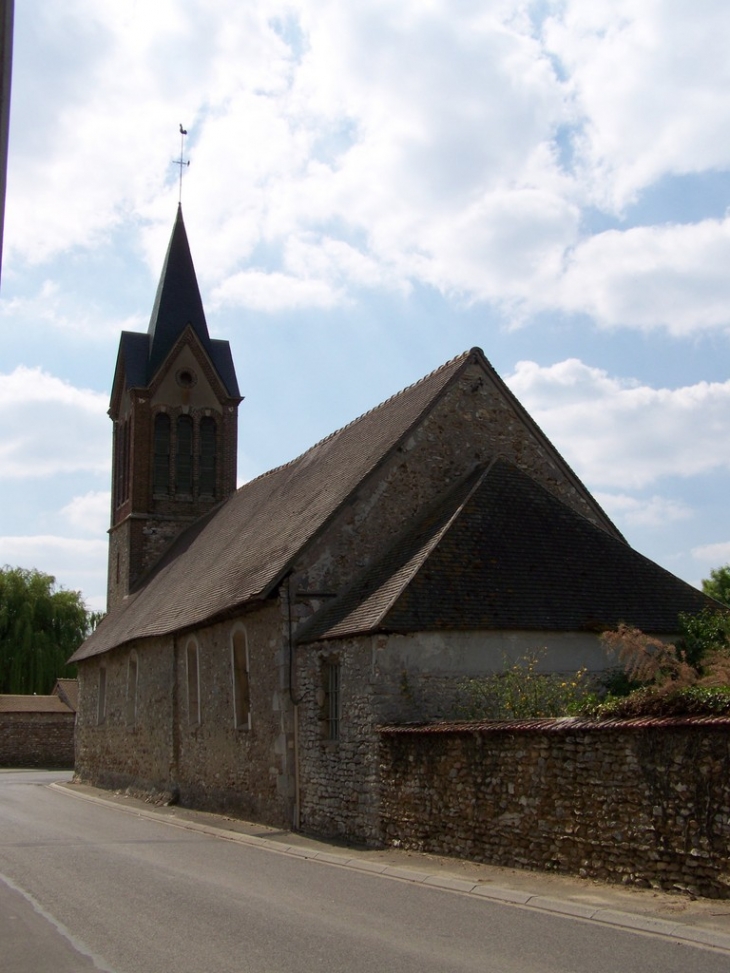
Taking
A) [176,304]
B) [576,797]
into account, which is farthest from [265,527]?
[176,304]

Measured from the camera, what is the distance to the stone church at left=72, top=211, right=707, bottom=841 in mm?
14820

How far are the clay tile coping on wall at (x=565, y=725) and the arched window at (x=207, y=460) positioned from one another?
66.8 feet

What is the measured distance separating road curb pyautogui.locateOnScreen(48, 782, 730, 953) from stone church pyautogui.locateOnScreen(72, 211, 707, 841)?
Answer: 96cm

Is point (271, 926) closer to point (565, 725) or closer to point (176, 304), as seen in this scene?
point (565, 725)

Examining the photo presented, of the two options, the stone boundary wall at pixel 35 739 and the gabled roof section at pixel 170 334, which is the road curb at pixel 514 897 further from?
the stone boundary wall at pixel 35 739

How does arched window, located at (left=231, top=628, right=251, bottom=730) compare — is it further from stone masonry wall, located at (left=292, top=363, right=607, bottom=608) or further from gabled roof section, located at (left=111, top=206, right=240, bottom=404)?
gabled roof section, located at (left=111, top=206, right=240, bottom=404)

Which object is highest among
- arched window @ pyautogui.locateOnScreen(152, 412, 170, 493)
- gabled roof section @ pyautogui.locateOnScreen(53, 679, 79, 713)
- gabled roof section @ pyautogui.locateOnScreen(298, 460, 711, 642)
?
arched window @ pyautogui.locateOnScreen(152, 412, 170, 493)

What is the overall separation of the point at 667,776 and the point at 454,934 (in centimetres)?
260

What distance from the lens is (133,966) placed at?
6.92 meters

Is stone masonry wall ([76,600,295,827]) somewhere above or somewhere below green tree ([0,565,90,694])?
below

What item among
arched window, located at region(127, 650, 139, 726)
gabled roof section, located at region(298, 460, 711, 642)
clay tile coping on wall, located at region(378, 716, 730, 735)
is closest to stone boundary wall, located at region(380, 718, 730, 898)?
clay tile coping on wall, located at region(378, 716, 730, 735)

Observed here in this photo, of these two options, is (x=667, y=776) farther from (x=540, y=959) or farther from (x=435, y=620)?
(x=435, y=620)

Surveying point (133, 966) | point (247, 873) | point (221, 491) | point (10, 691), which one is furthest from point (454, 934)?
point (10, 691)

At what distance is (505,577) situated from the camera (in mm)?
15828
